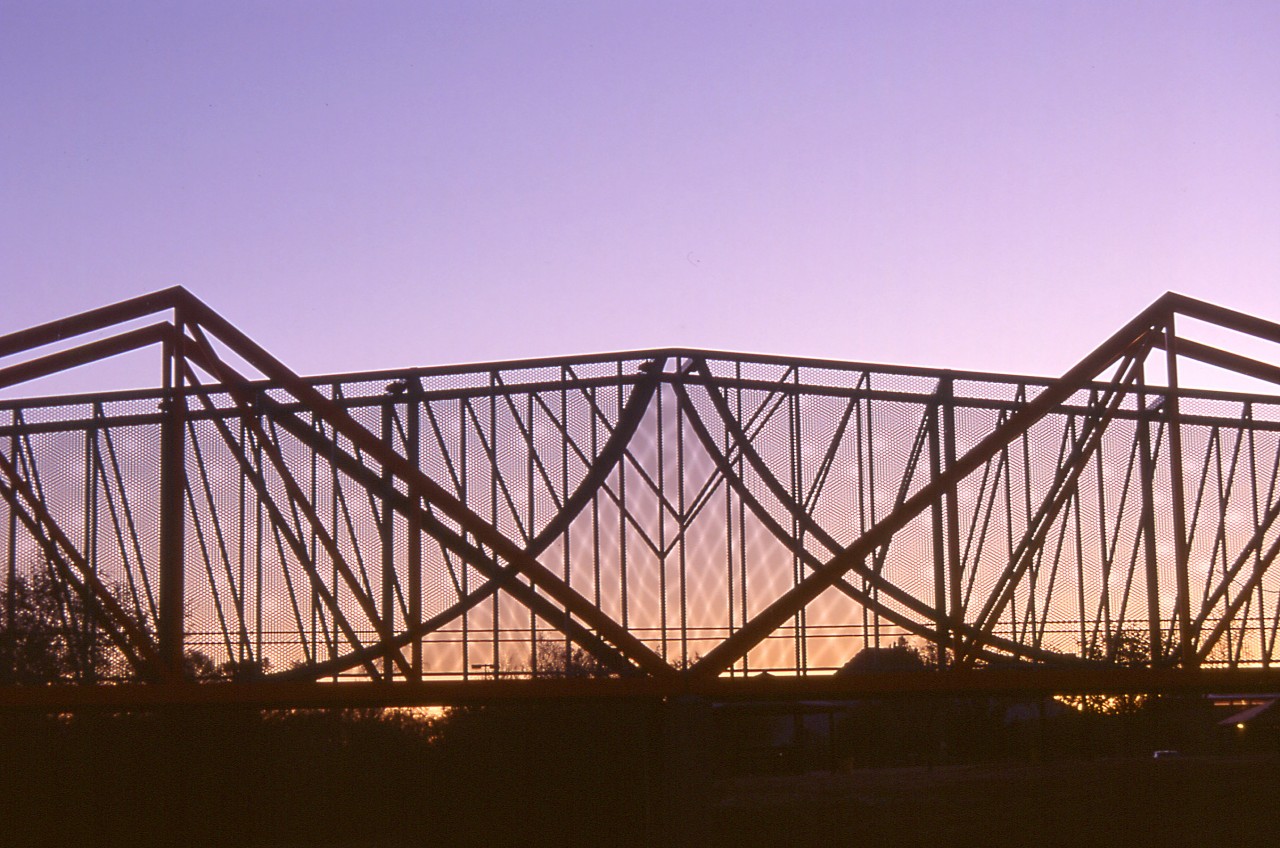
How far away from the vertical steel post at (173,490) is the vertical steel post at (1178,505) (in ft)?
51.5

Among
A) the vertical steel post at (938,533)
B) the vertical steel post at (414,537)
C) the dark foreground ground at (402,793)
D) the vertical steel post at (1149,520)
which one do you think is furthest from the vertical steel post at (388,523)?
the vertical steel post at (1149,520)

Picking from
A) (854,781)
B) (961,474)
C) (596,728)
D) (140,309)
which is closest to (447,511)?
(140,309)

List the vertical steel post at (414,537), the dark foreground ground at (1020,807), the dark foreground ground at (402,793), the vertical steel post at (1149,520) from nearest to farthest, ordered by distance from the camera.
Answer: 1. the vertical steel post at (414,537)
2. the vertical steel post at (1149,520)
3. the dark foreground ground at (402,793)
4. the dark foreground ground at (1020,807)

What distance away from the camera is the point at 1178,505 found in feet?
84.2

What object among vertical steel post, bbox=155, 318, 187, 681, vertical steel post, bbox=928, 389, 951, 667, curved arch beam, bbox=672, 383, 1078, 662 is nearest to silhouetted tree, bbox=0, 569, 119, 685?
vertical steel post, bbox=155, 318, 187, 681

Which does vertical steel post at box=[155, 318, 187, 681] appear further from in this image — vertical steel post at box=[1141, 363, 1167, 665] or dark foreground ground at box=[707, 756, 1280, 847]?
vertical steel post at box=[1141, 363, 1167, 665]

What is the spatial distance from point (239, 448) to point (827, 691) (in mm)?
10055

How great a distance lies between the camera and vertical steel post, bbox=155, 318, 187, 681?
2536cm

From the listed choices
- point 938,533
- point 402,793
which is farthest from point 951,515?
point 402,793

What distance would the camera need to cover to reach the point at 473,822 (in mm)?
32812

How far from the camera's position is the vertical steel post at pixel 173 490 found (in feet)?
83.2

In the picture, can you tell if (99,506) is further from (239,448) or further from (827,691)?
(827,691)

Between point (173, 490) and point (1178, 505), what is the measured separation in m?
15.9

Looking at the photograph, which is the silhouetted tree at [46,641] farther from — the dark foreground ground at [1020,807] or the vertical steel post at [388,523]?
the dark foreground ground at [1020,807]
